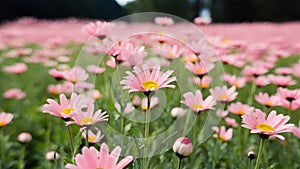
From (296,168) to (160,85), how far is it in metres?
0.86

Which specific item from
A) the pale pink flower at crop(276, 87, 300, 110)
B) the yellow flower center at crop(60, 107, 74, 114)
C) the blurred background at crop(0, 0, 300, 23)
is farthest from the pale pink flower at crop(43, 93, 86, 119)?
the blurred background at crop(0, 0, 300, 23)

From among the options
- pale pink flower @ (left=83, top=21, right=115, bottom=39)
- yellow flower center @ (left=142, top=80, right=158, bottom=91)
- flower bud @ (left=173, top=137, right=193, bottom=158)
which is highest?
pale pink flower @ (left=83, top=21, right=115, bottom=39)

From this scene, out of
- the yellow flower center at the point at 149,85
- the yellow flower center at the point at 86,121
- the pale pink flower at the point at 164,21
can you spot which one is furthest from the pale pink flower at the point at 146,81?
the pale pink flower at the point at 164,21

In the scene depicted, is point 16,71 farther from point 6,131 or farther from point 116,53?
point 116,53

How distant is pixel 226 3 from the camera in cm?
1716

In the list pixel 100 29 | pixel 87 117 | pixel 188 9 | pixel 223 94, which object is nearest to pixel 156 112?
pixel 223 94

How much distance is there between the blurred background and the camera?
17031 mm

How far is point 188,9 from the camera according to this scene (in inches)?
764

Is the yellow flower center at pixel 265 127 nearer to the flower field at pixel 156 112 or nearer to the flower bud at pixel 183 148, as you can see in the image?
the flower field at pixel 156 112

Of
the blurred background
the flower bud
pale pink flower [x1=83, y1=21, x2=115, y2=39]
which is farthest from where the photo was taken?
the blurred background

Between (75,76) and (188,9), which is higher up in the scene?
(188,9)

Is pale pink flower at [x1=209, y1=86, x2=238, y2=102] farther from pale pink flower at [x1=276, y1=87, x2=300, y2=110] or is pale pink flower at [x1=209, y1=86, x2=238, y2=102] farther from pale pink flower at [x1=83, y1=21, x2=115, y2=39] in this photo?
pale pink flower at [x1=83, y1=21, x2=115, y2=39]

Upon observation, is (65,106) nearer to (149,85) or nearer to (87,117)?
(87,117)

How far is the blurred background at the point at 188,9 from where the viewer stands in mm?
17031
